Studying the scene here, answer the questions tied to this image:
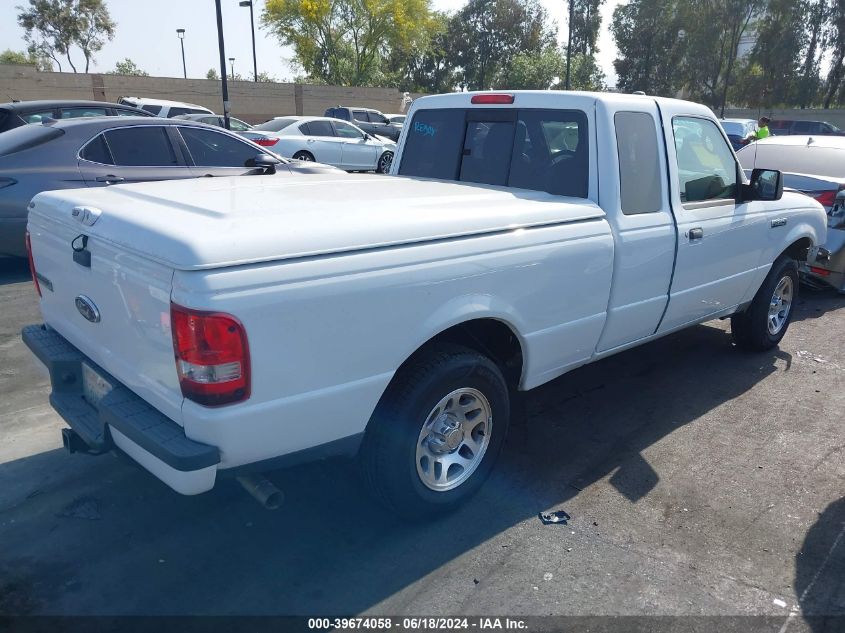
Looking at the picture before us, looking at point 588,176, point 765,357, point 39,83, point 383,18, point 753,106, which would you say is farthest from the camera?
point 753,106

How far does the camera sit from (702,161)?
4.57 m

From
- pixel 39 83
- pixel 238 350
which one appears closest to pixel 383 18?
pixel 39 83

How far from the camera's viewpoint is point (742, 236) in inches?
187

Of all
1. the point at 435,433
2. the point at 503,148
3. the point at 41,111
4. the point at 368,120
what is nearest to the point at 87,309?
the point at 435,433

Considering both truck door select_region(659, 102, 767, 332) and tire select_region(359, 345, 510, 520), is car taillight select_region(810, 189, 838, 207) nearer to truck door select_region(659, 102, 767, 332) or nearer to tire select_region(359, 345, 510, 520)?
truck door select_region(659, 102, 767, 332)

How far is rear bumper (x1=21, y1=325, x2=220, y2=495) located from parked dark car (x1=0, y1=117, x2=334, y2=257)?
4243 millimetres

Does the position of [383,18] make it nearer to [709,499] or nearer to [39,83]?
[39,83]

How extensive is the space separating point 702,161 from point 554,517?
8.81 ft

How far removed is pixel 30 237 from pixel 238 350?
6.19 feet

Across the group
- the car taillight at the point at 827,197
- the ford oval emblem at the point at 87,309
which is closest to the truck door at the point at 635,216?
the ford oval emblem at the point at 87,309

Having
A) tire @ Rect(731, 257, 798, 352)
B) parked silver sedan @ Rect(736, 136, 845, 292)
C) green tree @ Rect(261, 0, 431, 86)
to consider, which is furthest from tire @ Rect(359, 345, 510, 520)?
A: green tree @ Rect(261, 0, 431, 86)

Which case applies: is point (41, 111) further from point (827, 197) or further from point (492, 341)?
point (827, 197)

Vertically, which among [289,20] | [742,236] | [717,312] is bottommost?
[717,312]

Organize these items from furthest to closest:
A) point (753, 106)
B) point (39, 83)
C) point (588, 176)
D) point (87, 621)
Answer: point (753, 106)
point (39, 83)
point (588, 176)
point (87, 621)
